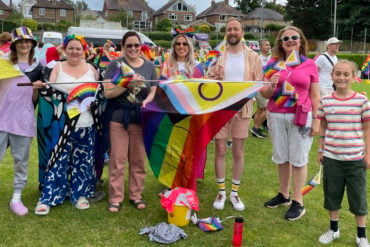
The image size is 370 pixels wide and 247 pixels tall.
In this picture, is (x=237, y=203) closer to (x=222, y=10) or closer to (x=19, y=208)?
(x=19, y=208)

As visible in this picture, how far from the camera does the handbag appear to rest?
3.97 metres

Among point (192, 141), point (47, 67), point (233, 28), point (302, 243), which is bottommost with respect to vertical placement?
point (302, 243)

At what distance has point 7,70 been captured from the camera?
13.1ft

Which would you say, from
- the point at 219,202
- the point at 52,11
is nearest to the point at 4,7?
the point at 52,11

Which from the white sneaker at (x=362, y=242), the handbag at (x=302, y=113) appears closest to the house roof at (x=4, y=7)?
the handbag at (x=302, y=113)

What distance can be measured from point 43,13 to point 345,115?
7591 centimetres

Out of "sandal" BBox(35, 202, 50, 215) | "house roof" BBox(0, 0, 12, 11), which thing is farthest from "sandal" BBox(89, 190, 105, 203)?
"house roof" BBox(0, 0, 12, 11)

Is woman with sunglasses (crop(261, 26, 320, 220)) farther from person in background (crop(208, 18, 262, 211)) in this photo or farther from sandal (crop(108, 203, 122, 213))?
sandal (crop(108, 203, 122, 213))

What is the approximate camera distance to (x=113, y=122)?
422 centimetres

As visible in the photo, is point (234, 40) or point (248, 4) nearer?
point (234, 40)

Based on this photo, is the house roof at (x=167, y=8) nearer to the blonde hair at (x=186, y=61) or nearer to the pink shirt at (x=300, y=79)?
the blonde hair at (x=186, y=61)

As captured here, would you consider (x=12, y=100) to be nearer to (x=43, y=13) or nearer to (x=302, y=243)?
(x=302, y=243)

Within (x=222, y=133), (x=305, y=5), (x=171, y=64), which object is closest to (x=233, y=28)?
(x=171, y=64)

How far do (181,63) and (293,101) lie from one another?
4.51 ft
